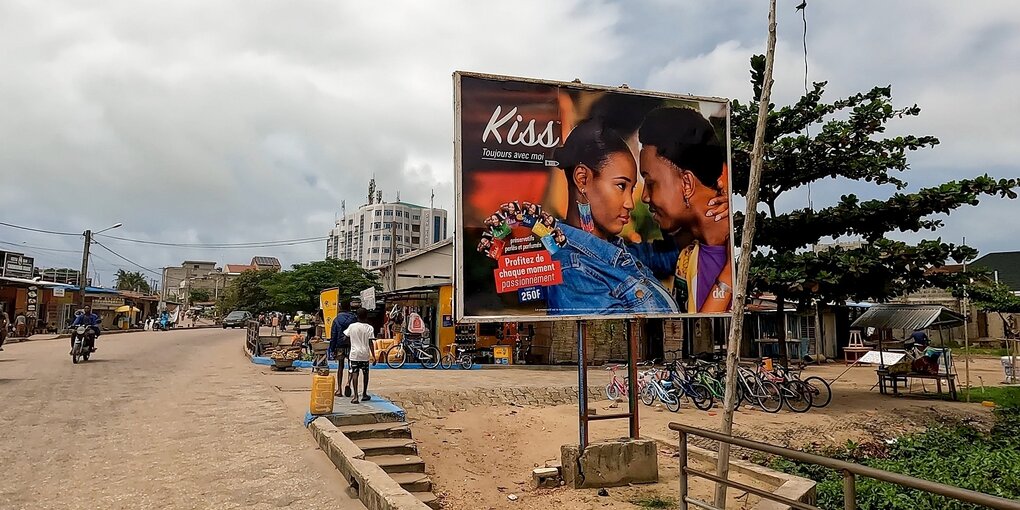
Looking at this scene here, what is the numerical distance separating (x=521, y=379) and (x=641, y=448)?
10.1 m

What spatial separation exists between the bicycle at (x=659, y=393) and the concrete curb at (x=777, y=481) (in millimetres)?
3967

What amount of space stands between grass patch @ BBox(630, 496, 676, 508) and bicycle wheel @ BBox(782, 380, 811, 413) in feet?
24.0

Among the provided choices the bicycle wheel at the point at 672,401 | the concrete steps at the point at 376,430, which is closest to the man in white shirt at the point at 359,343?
the concrete steps at the point at 376,430

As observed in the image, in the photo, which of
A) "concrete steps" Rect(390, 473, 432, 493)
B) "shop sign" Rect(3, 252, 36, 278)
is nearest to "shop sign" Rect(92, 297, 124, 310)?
"shop sign" Rect(3, 252, 36, 278)

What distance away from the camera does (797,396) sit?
14.2 m

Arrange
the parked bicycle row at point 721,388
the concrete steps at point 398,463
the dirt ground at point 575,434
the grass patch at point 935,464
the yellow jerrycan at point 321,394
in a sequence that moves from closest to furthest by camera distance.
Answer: the grass patch at point 935,464, the concrete steps at point 398,463, the dirt ground at point 575,434, the yellow jerrycan at point 321,394, the parked bicycle row at point 721,388

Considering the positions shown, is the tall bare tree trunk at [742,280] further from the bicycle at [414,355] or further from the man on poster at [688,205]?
the bicycle at [414,355]

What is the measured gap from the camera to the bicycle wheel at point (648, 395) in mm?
15164

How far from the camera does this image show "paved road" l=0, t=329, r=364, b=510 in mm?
6414

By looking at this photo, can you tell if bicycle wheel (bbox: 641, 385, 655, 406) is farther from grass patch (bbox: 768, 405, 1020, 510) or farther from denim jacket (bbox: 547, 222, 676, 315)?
denim jacket (bbox: 547, 222, 676, 315)

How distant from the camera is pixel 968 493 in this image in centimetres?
319

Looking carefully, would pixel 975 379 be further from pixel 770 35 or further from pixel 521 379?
pixel 770 35

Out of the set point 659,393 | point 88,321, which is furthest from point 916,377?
point 88,321

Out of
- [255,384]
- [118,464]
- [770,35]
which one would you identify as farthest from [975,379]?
[118,464]
